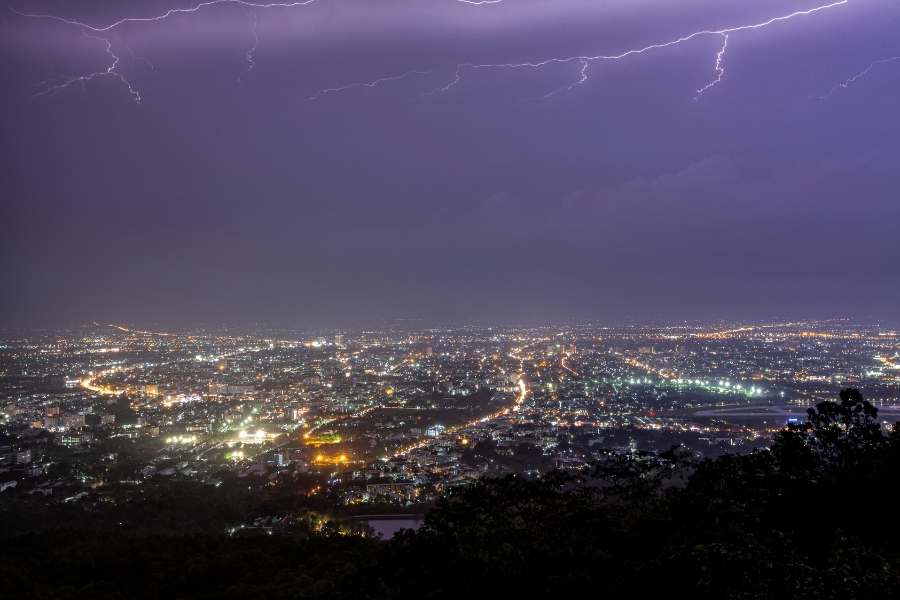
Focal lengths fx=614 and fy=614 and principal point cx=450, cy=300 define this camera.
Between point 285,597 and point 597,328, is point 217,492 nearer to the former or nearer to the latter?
point 285,597

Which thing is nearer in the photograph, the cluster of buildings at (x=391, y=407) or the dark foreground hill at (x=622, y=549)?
the dark foreground hill at (x=622, y=549)

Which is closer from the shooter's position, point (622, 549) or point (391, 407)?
point (622, 549)

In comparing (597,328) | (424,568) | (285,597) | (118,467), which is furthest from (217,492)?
(597,328)

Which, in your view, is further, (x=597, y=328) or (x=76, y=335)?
(x=597, y=328)

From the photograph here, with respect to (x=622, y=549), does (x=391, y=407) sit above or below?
below

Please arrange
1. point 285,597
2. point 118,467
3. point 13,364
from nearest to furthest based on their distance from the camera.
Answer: point 285,597
point 118,467
point 13,364

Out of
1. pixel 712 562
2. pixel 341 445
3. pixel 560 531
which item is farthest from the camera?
pixel 341 445

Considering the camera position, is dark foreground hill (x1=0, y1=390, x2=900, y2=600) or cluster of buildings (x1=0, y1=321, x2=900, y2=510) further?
cluster of buildings (x1=0, y1=321, x2=900, y2=510)

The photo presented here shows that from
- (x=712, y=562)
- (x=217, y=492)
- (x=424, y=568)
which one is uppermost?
(x=712, y=562)
